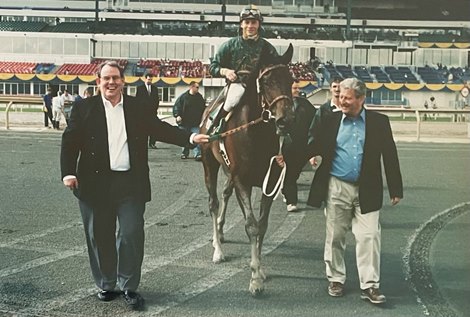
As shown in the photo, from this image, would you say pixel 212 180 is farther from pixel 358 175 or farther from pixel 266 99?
pixel 358 175

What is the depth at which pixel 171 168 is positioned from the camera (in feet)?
33.8

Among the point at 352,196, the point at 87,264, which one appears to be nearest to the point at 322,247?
the point at 352,196

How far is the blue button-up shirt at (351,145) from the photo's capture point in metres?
4.09

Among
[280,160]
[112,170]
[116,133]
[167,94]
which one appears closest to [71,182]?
[112,170]

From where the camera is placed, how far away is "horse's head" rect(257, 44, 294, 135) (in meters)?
4.06

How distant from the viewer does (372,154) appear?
409 cm

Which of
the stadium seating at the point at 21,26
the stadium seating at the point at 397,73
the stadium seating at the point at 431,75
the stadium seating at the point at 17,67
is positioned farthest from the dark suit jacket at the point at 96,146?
the stadium seating at the point at 431,75

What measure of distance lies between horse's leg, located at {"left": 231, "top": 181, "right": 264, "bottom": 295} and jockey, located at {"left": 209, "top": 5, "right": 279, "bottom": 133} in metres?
0.43

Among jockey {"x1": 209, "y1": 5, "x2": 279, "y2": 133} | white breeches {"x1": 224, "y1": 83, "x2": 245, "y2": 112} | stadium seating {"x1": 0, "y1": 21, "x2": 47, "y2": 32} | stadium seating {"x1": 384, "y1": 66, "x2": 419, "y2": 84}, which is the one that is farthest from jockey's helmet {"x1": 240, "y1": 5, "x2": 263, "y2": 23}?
stadium seating {"x1": 384, "y1": 66, "x2": 419, "y2": 84}

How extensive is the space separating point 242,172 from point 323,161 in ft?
2.07

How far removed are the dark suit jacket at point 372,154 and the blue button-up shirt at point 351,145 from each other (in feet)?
0.08

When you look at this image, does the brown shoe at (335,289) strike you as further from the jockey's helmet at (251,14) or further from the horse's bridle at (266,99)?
the jockey's helmet at (251,14)

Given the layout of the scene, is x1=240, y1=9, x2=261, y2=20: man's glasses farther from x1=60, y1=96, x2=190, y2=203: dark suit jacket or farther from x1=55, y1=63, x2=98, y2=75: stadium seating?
x1=55, y1=63, x2=98, y2=75: stadium seating

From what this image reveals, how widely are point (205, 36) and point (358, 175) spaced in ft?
8.23
